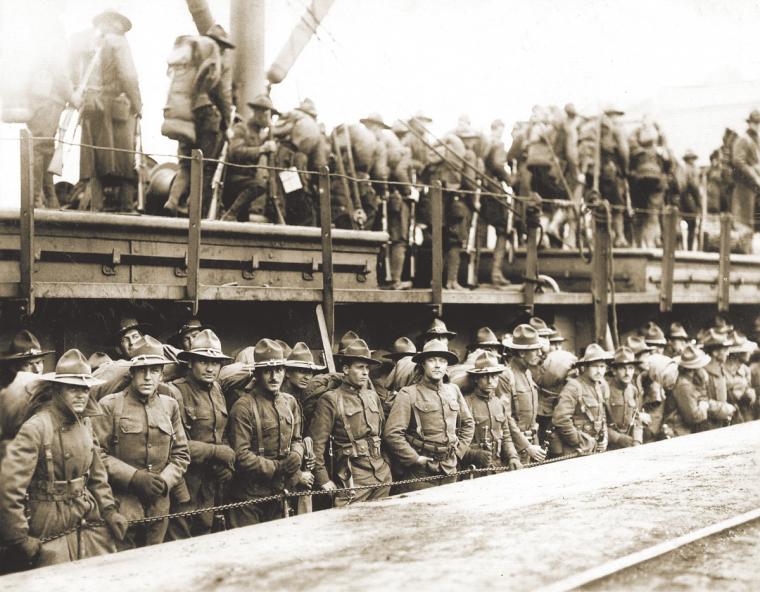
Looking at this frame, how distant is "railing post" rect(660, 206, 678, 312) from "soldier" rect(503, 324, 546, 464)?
3918mm

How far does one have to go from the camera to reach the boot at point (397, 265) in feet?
36.1

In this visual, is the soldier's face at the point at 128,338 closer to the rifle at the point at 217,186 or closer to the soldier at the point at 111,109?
the soldier at the point at 111,109

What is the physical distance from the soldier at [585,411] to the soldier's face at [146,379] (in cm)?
417

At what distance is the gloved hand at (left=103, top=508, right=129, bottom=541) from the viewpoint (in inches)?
234

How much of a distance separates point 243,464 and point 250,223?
2478mm

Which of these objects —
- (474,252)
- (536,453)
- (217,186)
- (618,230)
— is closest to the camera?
(536,453)

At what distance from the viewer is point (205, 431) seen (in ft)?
23.5

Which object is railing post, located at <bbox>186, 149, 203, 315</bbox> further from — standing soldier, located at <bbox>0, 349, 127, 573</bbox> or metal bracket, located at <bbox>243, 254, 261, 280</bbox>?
standing soldier, located at <bbox>0, 349, 127, 573</bbox>

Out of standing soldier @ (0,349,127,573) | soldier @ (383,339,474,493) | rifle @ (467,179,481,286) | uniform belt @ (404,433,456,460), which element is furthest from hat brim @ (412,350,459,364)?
rifle @ (467,179,481,286)

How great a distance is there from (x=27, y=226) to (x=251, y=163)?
3.07 meters

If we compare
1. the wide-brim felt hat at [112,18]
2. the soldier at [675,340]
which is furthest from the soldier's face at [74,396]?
the soldier at [675,340]

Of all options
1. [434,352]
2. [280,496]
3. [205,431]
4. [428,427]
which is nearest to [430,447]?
[428,427]

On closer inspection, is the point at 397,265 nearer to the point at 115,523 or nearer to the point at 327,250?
the point at 327,250

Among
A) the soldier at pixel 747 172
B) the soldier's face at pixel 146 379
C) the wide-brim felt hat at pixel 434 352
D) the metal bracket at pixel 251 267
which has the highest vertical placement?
the soldier at pixel 747 172
